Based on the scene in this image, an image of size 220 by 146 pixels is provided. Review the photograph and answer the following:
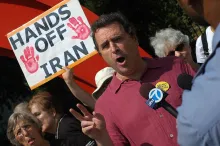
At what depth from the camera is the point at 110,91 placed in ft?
9.24

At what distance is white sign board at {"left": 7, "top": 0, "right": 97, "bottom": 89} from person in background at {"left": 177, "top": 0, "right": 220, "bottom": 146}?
11.0ft

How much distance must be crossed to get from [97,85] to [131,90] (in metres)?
1.26

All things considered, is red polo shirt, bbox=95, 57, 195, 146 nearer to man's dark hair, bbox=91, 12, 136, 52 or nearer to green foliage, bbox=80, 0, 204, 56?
man's dark hair, bbox=91, 12, 136, 52

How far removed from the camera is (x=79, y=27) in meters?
4.60

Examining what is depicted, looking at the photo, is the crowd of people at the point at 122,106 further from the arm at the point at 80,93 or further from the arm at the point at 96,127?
the arm at the point at 80,93

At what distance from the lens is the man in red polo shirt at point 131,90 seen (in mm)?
2615

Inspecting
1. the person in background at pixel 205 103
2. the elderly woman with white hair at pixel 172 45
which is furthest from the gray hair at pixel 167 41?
the person in background at pixel 205 103

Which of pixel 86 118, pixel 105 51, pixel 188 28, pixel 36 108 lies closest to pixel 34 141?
pixel 36 108

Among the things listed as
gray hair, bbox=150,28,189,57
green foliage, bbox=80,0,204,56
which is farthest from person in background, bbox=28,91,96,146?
green foliage, bbox=80,0,204,56

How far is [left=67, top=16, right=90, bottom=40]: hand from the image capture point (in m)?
4.57

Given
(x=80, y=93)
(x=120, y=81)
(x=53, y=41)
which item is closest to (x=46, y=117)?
(x=80, y=93)

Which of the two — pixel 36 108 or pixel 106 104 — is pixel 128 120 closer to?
pixel 106 104

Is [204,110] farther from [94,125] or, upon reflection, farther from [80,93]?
[80,93]

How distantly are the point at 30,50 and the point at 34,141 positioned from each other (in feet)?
4.21
